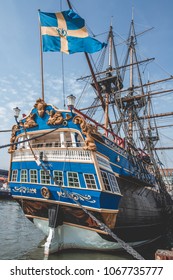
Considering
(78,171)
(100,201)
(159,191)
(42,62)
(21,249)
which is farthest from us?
(159,191)

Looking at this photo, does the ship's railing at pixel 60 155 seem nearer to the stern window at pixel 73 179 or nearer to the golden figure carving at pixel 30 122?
the stern window at pixel 73 179

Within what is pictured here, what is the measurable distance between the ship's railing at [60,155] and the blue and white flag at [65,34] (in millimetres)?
5055

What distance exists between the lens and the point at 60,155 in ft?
33.4

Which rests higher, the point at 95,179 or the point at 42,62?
the point at 42,62

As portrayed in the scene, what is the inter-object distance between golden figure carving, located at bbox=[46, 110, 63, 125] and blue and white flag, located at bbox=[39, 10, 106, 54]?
316 centimetres

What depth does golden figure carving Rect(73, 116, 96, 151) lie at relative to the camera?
9.66 m

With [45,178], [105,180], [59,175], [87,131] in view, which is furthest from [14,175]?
[105,180]

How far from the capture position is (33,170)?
35.9ft

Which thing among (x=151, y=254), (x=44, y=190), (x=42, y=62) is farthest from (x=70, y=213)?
(x=42, y=62)

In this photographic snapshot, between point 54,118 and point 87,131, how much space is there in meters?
1.83

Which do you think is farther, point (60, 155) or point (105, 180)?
point (60, 155)

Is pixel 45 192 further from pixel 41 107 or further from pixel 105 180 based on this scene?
pixel 41 107
